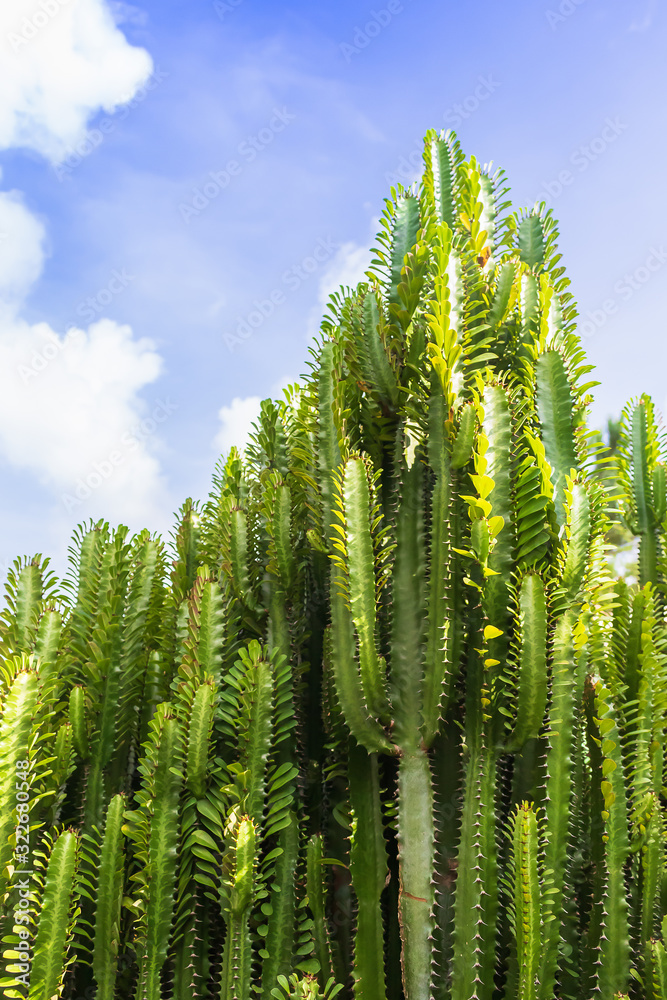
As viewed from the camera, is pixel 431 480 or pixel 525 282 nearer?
pixel 431 480

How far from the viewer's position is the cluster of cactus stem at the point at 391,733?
2.13 metres

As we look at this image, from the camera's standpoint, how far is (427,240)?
2.86m

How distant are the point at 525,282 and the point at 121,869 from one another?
8.51 ft

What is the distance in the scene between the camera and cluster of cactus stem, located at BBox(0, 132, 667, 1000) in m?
2.13

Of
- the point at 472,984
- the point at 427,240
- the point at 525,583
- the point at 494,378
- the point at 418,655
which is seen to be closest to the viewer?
the point at 472,984

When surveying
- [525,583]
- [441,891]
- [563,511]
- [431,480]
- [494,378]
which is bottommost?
[441,891]

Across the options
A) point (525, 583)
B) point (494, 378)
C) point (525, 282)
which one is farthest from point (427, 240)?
point (525, 583)

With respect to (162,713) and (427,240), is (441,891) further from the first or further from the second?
(427,240)

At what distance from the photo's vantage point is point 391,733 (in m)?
2.29

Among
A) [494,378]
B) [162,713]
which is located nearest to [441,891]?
[162,713]

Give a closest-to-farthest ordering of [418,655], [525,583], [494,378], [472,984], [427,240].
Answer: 1. [472,984]
2. [525,583]
3. [418,655]
4. [494,378]
5. [427,240]

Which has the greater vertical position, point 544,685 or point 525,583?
point 525,583

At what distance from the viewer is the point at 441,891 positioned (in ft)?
7.14

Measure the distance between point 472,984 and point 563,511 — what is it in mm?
1434
